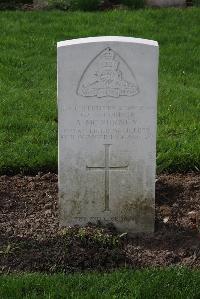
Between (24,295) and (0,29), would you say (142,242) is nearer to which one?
(24,295)

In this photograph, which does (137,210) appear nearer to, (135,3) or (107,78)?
(107,78)

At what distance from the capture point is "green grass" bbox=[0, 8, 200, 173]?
20.1 feet

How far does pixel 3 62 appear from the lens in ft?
27.5

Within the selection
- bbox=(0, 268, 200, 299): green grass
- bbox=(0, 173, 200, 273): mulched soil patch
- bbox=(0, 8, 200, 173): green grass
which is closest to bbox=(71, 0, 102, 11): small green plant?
bbox=(0, 8, 200, 173): green grass

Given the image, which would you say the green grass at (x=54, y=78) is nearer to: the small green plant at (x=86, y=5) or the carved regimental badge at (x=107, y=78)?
the small green plant at (x=86, y=5)

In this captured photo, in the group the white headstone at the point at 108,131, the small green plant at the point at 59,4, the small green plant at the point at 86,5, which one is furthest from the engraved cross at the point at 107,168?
the small green plant at the point at 59,4

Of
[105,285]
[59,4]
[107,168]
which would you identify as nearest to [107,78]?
[107,168]

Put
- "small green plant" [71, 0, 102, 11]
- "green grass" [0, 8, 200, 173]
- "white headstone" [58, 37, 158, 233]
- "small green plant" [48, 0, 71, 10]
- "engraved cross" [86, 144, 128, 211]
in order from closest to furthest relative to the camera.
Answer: "white headstone" [58, 37, 158, 233], "engraved cross" [86, 144, 128, 211], "green grass" [0, 8, 200, 173], "small green plant" [71, 0, 102, 11], "small green plant" [48, 0, 71, 10]

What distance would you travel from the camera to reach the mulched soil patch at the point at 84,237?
455cm

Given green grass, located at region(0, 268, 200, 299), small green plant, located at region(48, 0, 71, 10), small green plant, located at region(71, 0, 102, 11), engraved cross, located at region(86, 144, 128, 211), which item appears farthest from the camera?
small green plant, located at region(48, 0, 71, 10)

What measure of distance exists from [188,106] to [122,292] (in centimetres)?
329

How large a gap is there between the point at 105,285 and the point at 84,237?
534 millimetres

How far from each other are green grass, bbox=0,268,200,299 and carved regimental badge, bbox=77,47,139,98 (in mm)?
1113

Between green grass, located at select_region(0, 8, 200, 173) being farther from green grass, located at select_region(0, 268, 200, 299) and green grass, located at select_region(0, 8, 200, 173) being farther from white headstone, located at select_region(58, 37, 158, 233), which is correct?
green grass, located at select_region(0, 268, 200, 299)
